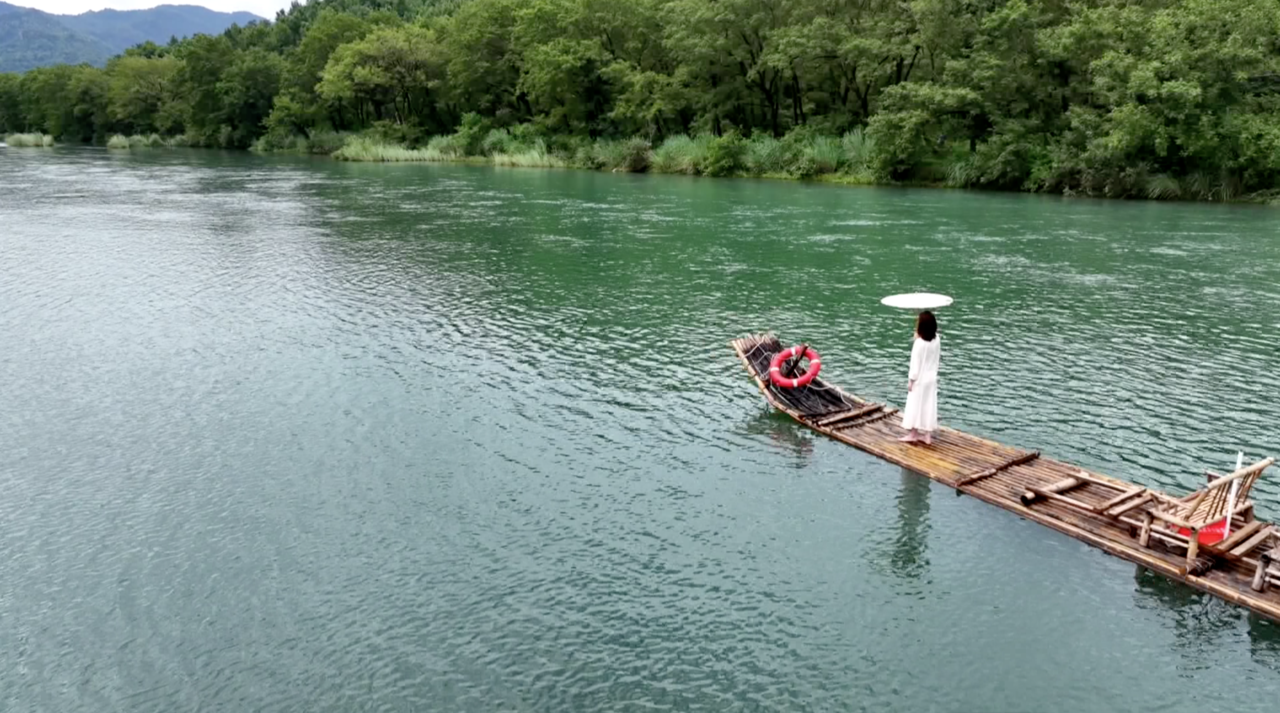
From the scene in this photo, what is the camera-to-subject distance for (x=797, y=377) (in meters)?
17.6

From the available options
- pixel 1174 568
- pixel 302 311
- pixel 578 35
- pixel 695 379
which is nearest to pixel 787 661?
pixel 1174 568

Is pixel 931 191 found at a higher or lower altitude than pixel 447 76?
lower

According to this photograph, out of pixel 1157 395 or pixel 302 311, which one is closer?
pixel 1157 395

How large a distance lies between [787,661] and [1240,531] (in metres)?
6.13

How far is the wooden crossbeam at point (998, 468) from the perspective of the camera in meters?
13.8

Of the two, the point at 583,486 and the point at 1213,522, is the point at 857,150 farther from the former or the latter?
the point at 1213,522

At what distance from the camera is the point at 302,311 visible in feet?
85.1

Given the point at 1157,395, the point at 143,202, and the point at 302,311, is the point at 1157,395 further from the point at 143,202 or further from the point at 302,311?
the point at 143,202

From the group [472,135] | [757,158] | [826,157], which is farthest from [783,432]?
[472,135]

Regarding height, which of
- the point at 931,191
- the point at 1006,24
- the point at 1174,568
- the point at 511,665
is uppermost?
the point at 1006,24

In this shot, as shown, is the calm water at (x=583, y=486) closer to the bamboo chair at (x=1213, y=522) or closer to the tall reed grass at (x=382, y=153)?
the bamboo chair at (x=1213, y=522)

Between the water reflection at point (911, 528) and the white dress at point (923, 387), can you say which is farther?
the white dress at point (923, 387)

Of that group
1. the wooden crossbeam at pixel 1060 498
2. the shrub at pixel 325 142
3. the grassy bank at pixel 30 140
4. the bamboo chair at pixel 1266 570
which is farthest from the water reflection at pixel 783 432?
the grassy bank at pixel 30 140

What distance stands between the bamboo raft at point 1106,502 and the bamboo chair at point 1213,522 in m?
0.01
